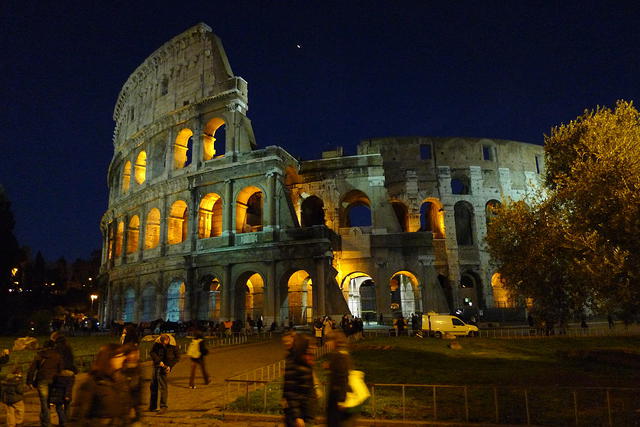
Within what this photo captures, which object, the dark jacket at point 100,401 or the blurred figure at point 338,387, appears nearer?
the dark jacket at point 100,401

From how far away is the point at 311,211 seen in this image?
1484 inches

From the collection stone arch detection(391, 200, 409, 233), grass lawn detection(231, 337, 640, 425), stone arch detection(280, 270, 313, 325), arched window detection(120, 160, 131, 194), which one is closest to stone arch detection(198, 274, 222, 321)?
stone arch detection(280, 270, 313, 325)

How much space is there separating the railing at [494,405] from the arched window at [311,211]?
27290 mm

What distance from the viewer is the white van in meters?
23.0

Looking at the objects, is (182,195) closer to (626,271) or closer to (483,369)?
(483,369)

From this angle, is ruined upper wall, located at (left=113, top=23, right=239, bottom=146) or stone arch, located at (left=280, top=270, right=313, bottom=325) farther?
ruined upper wall, located at (left=113, top=23, right=239, bottom=146)

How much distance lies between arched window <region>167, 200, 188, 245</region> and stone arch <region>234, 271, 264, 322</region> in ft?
21.4

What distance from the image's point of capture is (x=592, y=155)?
1488 cm

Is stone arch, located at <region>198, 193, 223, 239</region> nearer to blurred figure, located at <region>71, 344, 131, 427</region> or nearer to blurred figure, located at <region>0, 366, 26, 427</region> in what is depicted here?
blurred figure, located at <region>0, 366, 26, 427</region>

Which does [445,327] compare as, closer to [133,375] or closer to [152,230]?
[133,375]

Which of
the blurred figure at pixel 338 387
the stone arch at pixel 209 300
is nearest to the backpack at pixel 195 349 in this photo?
the blurred figure at pixel 338 387

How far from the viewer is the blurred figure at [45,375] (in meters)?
6.42

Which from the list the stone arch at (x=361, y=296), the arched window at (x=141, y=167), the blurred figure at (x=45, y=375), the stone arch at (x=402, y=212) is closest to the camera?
the blurred figure at (x=45, y=375)

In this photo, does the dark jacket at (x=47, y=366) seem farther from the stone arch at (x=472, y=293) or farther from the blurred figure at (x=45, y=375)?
the stone arch at (x=472, y=293)
